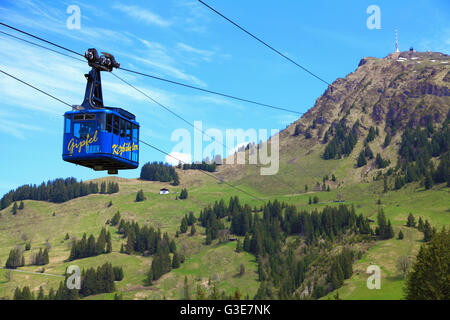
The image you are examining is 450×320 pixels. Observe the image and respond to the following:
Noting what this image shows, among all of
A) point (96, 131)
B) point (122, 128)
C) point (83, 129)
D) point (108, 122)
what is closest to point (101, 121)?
point (108, 122)

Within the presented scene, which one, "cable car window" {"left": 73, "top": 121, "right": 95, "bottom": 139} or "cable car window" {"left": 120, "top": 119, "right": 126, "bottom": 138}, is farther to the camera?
"cable car window" {"left": 120, "top": 119, "right": 126, "bottom": 138}

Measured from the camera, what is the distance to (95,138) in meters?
40.2

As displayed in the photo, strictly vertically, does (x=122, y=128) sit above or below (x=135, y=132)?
below

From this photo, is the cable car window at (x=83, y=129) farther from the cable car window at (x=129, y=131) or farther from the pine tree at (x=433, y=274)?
the pine tree at (x=433, y=274)

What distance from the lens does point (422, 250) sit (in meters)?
125

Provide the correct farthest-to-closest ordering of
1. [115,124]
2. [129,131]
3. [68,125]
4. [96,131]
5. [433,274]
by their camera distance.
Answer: [433,274], [129,131], [115,124], [68,125], [96,131]

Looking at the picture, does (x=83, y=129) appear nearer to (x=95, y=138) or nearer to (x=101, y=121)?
(x=95, y=138)

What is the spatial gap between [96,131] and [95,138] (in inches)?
22.4

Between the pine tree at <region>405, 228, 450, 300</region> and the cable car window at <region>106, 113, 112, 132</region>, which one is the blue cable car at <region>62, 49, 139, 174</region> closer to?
the cable car window at <region>106, 113, 112, 132</region>

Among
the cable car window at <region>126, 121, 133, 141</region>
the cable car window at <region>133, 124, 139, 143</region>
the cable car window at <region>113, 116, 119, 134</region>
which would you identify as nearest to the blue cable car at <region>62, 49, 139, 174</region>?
the cable car window at <region>113, 116, 119, 134</region>

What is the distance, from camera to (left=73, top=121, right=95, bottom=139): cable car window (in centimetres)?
4050
